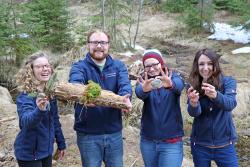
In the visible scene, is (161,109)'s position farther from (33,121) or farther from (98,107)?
(33,121)

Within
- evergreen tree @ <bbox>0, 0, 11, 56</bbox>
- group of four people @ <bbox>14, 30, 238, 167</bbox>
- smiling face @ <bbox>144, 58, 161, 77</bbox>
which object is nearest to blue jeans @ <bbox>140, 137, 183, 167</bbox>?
group of four people @ <bbox>14, 30, 238, 167</bbox>

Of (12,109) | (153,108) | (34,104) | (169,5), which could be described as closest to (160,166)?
(153,108)

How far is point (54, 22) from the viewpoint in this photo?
13.7 metres

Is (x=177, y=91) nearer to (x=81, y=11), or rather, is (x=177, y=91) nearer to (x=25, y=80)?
(x=25, y=80)

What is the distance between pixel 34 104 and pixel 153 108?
3.82ft

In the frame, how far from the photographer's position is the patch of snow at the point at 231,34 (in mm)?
17266

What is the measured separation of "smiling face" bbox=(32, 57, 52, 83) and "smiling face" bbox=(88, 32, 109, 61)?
18.7 inches

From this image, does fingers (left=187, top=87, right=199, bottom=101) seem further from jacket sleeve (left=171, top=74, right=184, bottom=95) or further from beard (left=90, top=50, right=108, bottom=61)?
beard (left=90, top=50, right=108, bottom=61)

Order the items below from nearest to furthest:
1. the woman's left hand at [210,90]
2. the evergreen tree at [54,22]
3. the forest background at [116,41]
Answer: the woman's left hand at [210,90] → the forest background at [116,41] → the evergreen tree at [54,22]

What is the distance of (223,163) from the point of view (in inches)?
176

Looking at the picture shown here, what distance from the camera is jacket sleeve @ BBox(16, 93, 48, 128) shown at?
12.9 ft

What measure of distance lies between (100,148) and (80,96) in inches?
24.5

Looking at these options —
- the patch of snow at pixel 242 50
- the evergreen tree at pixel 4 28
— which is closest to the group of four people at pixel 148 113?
the evergreen tree at pixel 4 28

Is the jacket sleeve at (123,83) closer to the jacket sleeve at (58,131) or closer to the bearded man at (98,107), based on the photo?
the bearded man at (98,107)
